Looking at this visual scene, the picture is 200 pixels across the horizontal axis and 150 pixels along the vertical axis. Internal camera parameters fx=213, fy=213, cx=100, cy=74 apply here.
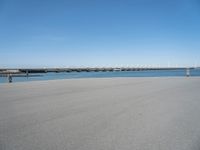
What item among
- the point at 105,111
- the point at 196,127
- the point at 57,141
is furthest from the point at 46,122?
the point at 196,127

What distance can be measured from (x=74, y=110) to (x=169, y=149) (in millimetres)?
3592

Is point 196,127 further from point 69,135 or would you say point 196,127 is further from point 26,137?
point 26,137

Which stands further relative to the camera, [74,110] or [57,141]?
[74,110]

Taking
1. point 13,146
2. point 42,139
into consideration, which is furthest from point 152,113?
point 13,146

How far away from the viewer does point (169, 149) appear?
128 inches

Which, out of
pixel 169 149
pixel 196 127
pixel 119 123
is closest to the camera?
pixel 169 149

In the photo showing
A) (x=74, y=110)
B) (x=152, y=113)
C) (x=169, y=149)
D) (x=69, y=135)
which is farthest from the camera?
(x=74, y=110)

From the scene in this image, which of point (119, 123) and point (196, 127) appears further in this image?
point (119, 123)

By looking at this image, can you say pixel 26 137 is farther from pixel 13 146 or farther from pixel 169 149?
pixel 169 149

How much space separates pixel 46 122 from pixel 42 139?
1.22 metres

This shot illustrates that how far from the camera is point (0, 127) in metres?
4.55

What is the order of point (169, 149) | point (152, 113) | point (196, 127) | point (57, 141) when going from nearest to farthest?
point (169, 149), point (57, 141), point (196, 127), point (152, 113)

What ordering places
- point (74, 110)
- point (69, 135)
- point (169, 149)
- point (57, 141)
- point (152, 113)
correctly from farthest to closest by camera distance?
point (74, 110) < point (152, 113) < point (69, 135) < point (57, 141) < point (169, 149)

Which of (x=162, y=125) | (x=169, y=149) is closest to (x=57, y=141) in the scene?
(x=169, y=149)
